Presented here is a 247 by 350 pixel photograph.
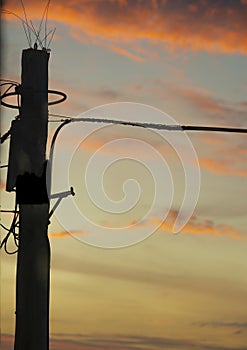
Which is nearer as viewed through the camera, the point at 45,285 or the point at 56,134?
the point at 45,285

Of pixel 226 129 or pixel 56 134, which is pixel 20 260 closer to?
pixel 56 134

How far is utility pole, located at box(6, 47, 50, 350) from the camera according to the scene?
298 inches

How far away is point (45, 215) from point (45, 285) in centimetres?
70

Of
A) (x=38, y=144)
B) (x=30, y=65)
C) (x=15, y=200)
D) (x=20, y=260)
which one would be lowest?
(x=20, y=260)

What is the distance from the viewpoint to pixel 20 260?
7664mm

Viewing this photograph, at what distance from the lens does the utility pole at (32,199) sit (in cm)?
757

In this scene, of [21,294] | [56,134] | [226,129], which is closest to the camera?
[21,294]

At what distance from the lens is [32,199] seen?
25.7 feet

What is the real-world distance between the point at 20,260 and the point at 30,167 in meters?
0.95

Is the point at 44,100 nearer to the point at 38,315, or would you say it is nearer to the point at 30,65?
the point at 30,65

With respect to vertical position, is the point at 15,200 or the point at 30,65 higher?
the point at 30,65

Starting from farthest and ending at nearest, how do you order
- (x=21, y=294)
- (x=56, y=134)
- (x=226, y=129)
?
(x=226, y=129), (x=56, y=134), (x=21, y=294)

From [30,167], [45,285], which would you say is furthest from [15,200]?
[45,285]

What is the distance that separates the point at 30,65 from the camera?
7770 millimetres
